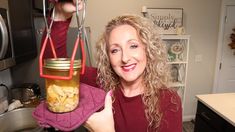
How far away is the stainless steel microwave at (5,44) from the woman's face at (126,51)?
539mm

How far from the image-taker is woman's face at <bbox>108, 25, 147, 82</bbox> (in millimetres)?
969

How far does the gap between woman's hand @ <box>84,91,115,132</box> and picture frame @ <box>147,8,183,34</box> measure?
8.31 feet

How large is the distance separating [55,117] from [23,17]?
4.53ft

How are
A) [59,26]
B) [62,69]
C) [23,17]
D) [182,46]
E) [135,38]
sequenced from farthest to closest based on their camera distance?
[182,46] < [23,17] < [135,38] < [59,26] < [62,69]

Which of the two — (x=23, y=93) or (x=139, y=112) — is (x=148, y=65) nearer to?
(x=139, y=112)

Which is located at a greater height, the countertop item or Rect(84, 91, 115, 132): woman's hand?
Rect(84, 91, 115, 132): woman's hand

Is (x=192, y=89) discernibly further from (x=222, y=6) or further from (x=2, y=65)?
(x=2, y=65)

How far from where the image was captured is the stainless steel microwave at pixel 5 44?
107cm

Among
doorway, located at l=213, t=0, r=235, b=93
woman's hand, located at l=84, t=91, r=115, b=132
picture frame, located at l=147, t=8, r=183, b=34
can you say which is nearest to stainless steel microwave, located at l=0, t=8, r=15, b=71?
woman's hand, located at l=84, t=91, r=115, b=132

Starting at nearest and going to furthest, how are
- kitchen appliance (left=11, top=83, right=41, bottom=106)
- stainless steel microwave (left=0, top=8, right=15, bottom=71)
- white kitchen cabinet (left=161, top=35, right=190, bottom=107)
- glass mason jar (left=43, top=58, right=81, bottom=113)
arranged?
glass mason jar (left=43, top=58, right=81, bottom=113)
stainless steel microwave (left=0, top=8, right=15, bottom=71)
kitchen appliance (left=11, top=83, right=41, bottom=106)
white kitchen cabinet (left=161, top=35, right=190, bottom=107)

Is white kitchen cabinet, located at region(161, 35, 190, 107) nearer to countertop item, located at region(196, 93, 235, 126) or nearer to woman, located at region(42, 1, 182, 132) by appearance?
countertop item, located at region(196, 93, 235, 126)

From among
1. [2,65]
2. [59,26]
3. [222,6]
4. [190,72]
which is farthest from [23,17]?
[222,6]

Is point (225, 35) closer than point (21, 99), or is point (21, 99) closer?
point (21, 99)

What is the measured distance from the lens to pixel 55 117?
0.59 m
